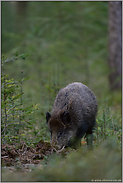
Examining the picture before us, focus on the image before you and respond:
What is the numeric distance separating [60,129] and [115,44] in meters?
8.62

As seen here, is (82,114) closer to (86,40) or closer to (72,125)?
(72,125)

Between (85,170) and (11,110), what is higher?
(11,110)

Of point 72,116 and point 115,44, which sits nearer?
point 72,116

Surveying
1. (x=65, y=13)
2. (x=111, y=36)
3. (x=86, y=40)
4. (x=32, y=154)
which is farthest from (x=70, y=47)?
(x=32, y=154)

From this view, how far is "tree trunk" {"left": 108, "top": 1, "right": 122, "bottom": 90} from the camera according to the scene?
40.6ft

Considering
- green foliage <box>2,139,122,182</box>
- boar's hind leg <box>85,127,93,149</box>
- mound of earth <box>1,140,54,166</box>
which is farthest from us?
boar's hind leg <box>85,127,93,149</box>

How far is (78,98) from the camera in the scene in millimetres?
5703

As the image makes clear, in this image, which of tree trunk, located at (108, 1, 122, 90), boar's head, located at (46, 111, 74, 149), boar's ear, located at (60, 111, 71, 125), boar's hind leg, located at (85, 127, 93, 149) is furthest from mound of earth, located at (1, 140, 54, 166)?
tree trunk, located at (108, 1, 122, 90)

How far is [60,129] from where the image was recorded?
540 centimetres

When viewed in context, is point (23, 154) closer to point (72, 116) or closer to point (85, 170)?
point (72, 116)

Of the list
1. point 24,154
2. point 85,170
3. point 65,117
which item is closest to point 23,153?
point 24,154

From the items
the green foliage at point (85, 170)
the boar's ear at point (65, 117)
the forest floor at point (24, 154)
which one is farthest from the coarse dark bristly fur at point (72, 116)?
the green foliage at point (85, 170)

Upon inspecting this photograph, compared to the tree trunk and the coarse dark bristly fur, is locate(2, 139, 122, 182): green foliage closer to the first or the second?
the coarse dark bristly fur

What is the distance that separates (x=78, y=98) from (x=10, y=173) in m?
2.53
